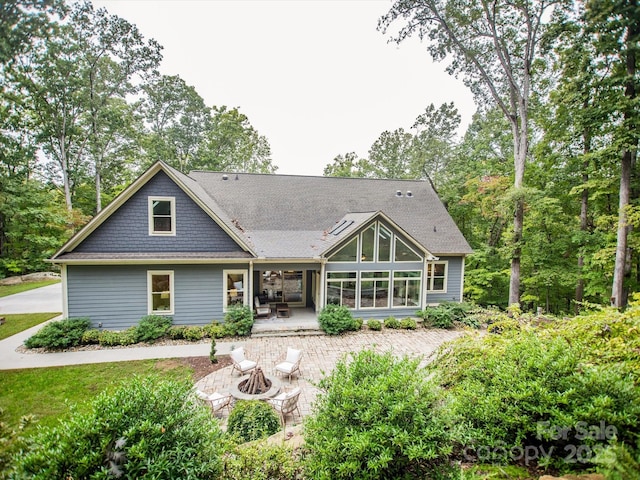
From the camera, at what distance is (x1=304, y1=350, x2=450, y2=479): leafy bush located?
2.76 m

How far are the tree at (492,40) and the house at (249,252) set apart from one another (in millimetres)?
4917

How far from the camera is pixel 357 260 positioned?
12.8m

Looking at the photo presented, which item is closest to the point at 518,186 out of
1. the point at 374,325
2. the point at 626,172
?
the point at 626,172

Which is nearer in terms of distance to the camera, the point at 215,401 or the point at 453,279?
the point at 215,401

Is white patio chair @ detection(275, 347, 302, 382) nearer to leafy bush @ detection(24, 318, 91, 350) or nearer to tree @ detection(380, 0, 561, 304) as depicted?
leafy bush @ detection(24, 318, 91, 350)

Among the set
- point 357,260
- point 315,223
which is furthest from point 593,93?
point 315,223

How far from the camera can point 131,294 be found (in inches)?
430

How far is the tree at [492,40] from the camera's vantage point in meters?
11.9

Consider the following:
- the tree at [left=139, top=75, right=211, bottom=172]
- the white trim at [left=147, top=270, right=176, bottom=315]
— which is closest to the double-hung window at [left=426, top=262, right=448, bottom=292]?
the white trim at [left=147, top=270, right=176, bottom=315]

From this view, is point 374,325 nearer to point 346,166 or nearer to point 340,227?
point 340,227

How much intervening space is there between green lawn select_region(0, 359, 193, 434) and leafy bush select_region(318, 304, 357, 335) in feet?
17.2

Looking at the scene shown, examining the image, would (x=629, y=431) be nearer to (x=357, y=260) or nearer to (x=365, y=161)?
(x=357, y=260)

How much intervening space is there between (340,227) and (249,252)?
497 centimetres

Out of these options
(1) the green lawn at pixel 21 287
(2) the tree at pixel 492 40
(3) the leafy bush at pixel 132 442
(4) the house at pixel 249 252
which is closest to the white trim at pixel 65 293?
(4) the house at pixel 249 252
